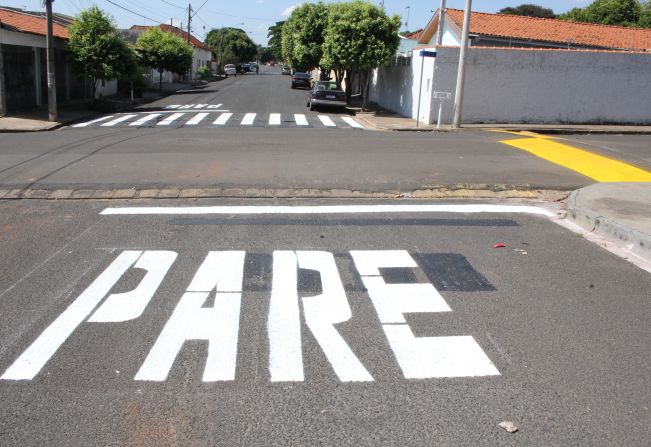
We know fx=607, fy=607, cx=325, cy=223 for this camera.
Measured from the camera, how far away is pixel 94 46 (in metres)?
29.5

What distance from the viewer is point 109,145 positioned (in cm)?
1560

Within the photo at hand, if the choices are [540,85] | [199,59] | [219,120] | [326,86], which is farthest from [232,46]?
[540,85]

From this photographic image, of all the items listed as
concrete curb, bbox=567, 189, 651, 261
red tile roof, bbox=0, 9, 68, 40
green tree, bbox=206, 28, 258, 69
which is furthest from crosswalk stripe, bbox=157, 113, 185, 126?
green tree, bbox=206, 28, 258, 69

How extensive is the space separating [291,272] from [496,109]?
19.6 m

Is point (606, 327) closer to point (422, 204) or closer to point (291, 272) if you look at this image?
point (291, 272)

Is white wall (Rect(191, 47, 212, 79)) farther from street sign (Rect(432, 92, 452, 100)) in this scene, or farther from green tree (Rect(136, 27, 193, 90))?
street sign (Rect(432, 92, 452, 100))

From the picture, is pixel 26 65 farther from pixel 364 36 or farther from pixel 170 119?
pixel 364 36

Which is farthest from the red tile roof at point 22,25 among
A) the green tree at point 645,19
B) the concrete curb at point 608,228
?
the green tree at point 645,19

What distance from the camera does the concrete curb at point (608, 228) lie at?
7.43m

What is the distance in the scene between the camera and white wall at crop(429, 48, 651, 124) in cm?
2350

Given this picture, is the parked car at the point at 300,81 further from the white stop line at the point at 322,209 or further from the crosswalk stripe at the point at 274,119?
the white stop line at the point at 322,209

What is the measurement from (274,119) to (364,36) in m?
6.64

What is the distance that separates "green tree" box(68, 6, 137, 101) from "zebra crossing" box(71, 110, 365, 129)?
3159 millimetres

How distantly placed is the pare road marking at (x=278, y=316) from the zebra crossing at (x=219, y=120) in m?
17.2
